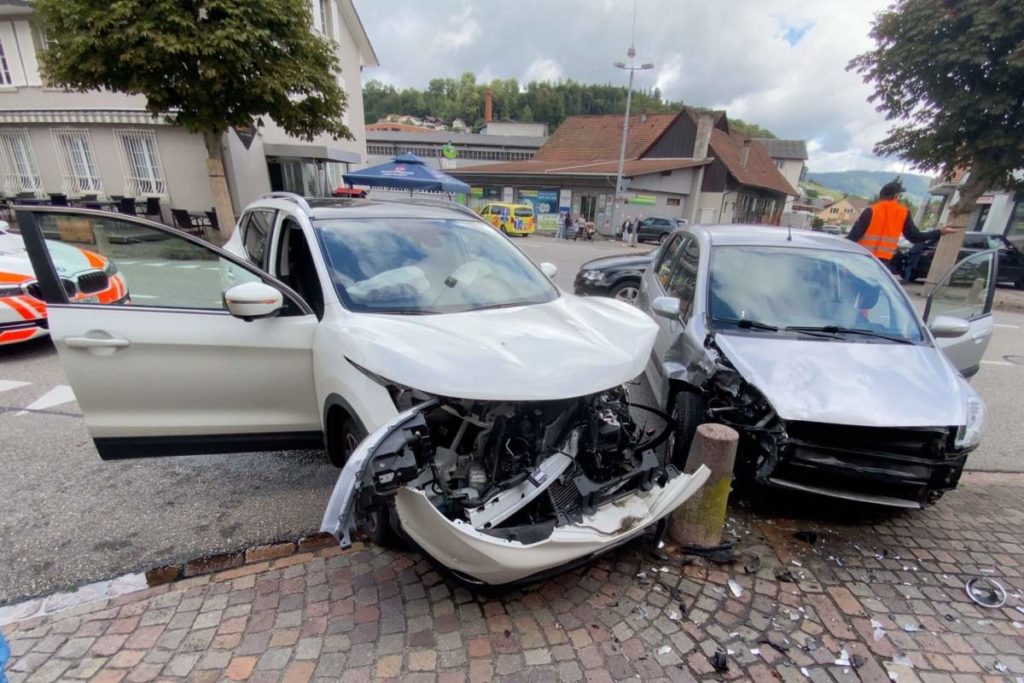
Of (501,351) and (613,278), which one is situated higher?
(501,351)

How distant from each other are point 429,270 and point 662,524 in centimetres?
201

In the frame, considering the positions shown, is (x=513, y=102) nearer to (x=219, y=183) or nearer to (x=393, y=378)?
(x=219, y=183)

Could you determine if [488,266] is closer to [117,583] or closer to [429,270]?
[429,270]

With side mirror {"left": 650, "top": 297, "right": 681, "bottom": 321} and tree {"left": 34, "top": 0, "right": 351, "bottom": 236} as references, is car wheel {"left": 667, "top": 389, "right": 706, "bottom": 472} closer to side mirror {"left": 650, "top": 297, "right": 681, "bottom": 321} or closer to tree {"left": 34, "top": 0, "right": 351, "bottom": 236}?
side mirror {"left": 650, "top": 297, "right": 681, "bottom": 321}

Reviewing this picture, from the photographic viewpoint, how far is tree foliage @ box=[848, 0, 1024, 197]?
9.25m

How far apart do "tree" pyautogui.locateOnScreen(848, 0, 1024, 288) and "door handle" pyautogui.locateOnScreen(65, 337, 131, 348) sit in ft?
40.0

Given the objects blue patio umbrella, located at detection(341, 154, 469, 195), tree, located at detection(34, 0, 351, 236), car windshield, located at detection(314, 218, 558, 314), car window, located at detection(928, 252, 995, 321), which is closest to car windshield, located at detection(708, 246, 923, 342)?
car window, located at detection(928, 252, 995, 321)

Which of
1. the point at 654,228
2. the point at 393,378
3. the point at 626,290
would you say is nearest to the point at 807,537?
the point at 393,378

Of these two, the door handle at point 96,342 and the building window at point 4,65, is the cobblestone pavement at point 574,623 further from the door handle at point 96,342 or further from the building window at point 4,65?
the building window at point 4,65

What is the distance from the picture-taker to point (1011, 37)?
9086 mm

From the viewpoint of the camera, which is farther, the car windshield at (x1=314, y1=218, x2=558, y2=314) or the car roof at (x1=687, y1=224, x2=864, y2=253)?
the car roof at (x1=687, y1=224, x2=864, y2=253)

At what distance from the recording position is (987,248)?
13.1 metres

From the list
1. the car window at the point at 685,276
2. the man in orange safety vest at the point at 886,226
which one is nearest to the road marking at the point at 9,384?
the car window at the point at 685,276

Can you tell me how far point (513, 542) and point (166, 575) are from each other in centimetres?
189
